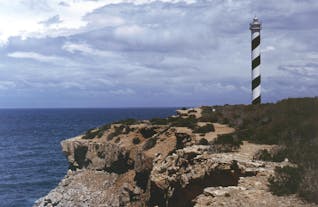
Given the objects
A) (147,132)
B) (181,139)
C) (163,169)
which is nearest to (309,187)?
(163,169)

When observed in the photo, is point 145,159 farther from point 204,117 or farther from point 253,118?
point 253,118

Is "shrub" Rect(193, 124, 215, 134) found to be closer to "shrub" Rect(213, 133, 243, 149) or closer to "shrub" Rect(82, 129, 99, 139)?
"shrub" Rect(213, 133, 243, 149)

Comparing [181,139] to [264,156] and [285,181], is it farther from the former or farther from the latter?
[285,181]

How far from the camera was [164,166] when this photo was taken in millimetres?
25062

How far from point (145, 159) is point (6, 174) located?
38018 millimetres

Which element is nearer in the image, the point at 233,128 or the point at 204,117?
the point at 233,128

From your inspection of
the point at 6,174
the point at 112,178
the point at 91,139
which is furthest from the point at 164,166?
the point at 6,174

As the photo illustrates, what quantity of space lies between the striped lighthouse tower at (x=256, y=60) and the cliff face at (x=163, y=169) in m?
6.42

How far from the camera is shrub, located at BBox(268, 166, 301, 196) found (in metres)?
15.1

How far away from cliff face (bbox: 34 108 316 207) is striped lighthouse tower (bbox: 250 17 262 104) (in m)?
6.42

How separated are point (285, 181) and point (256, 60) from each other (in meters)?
26.0

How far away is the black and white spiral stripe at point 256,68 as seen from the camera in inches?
1578

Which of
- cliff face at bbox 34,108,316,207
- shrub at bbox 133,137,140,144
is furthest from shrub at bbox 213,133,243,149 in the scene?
shrub at bbox 133,137,140,144

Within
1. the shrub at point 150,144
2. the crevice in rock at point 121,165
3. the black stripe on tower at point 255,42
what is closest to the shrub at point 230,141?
the shrub at point 150,144
